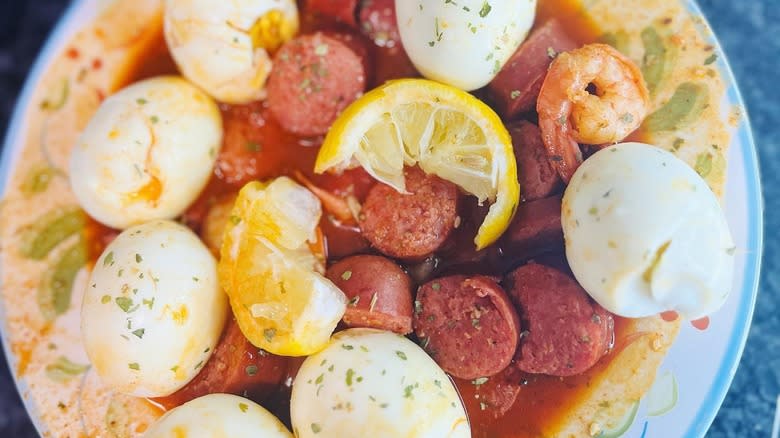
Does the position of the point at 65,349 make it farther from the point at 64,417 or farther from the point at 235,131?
the point at 235,131

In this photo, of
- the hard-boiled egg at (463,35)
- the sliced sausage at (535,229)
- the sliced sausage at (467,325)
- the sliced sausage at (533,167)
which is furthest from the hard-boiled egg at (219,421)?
the hard-boiled egg at (463,35)

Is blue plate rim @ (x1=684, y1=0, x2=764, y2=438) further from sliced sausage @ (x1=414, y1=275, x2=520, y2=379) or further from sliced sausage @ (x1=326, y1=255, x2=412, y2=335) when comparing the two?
sliced sausage @ (x1=326, y1=255, x2=412, y2=335)

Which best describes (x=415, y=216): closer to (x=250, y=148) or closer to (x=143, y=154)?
(x=250, y=148)

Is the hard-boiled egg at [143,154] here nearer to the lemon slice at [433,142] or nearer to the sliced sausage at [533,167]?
the lemon slice at [433,142]

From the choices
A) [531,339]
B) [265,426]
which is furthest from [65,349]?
[531,339]

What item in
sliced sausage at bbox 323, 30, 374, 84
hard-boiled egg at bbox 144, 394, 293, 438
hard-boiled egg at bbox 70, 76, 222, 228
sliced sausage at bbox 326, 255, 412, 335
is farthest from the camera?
sliced sausage at bbox 323, 30, 374, 84

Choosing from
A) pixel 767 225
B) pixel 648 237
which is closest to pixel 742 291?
pixel 648 237

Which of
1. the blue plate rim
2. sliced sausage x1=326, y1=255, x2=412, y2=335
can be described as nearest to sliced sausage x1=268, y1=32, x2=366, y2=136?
sliced sausage x1=326, y1=255, x2=412, y2=335
